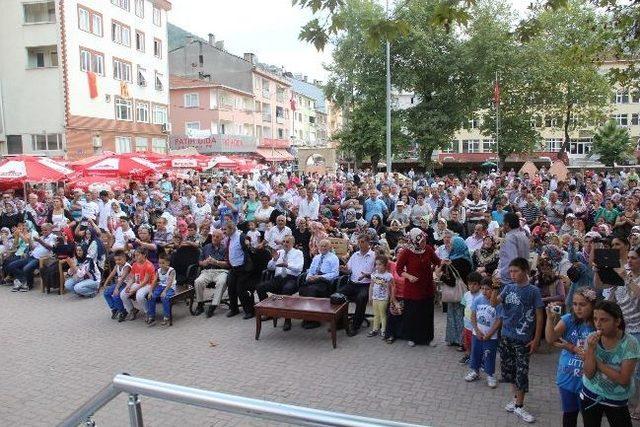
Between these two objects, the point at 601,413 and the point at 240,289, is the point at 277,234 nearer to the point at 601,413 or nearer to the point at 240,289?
the point at 240,289

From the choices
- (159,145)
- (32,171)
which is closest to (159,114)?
(159,145)

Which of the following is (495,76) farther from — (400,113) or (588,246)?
(588,246)

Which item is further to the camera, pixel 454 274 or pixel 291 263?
pixel 291 263

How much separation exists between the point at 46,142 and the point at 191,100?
67.8 feet

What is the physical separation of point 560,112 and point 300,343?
3956cm

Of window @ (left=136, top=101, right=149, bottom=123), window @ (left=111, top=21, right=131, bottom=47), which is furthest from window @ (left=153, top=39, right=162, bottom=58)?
window @ (left=136, top=101, right=149, bottom=123)

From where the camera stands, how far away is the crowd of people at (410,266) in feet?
15.0

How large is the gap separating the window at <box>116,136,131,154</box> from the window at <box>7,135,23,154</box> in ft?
18.7

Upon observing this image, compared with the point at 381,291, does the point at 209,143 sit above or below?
above

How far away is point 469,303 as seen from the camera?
6.57 meters

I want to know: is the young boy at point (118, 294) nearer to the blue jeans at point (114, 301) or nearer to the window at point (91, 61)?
the blue jeans at point (114, 301)

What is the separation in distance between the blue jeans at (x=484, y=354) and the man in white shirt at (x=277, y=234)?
16.4ft

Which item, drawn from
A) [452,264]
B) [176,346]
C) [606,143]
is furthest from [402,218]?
[606,143]

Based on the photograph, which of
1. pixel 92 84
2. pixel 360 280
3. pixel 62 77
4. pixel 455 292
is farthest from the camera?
pixel 92 84
